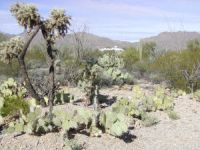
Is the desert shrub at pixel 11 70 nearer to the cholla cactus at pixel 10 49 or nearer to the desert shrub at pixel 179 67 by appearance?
the desert shrub at pixel 179 67

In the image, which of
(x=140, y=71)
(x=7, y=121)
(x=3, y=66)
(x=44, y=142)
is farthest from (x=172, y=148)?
(x=140, y=71)

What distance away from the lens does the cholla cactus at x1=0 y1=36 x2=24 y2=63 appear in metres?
10.6

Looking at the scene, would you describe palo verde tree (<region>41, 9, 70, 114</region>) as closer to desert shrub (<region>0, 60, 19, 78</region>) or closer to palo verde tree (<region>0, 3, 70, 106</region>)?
palo verde tree (<region>0, 3, 70, 106</region>)

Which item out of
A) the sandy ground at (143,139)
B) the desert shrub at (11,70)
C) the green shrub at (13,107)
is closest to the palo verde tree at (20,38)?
the green shrub at (13,107)

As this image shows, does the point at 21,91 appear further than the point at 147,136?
Yes

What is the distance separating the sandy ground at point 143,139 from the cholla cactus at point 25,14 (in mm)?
2061

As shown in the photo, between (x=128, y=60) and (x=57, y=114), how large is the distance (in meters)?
28.5

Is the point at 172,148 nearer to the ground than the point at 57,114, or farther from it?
nearer to the ground

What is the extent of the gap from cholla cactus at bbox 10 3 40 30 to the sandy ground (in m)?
2.06

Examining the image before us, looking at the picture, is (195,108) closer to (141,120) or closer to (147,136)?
(141,120)

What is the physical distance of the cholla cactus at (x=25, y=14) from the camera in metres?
10.3

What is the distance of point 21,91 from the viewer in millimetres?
12375

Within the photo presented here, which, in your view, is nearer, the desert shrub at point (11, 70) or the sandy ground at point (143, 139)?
the sandy ground at point (143, 139)

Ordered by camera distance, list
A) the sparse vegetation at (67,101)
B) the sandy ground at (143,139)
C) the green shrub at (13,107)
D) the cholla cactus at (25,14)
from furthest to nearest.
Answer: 1. the cholla cactus at (25,14)
2. the green shrub at (13,107)
3. the sparse vegetation at (67,101)
4. the sandy ground at (143,139)
